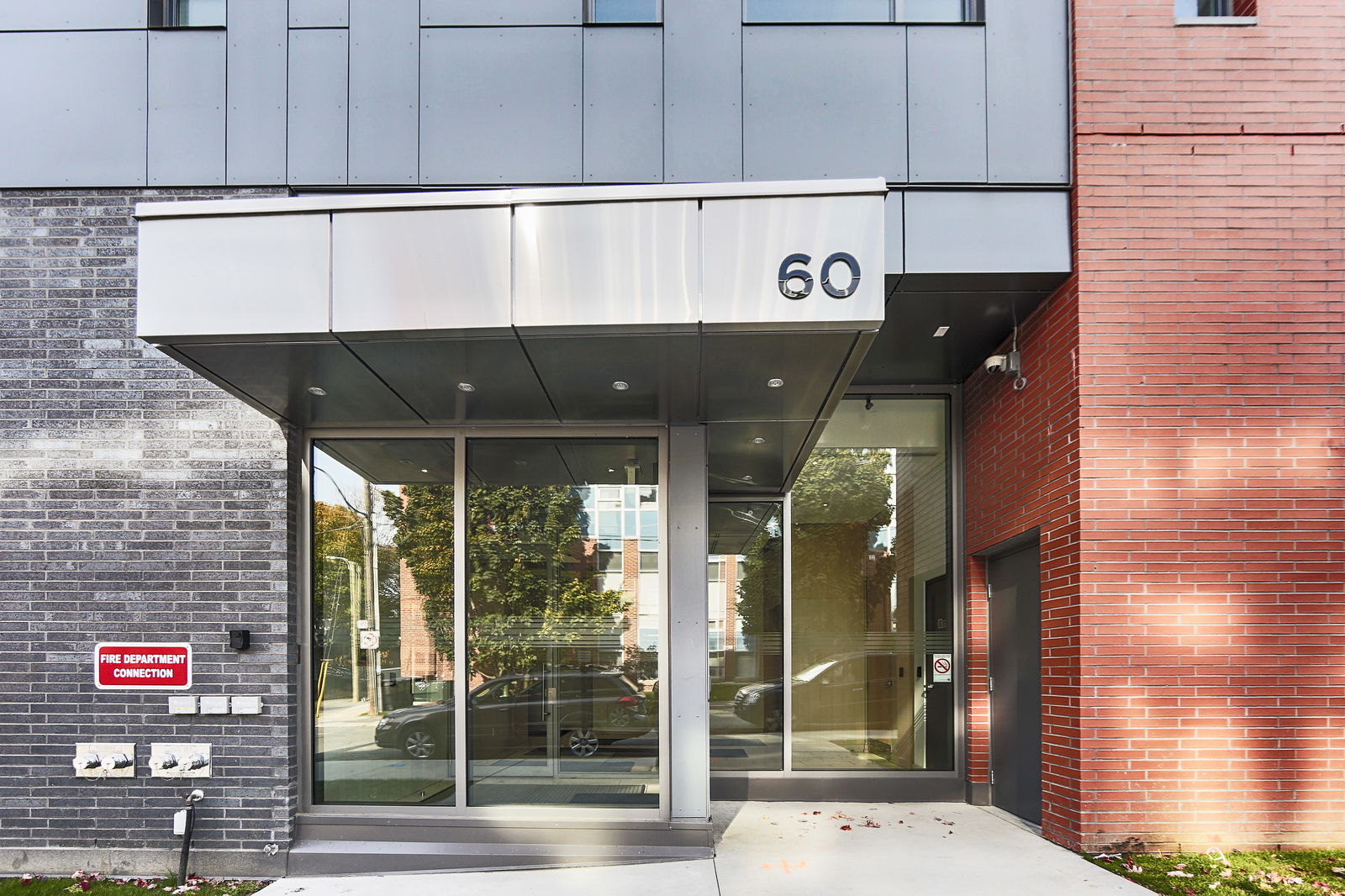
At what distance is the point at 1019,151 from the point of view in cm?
732

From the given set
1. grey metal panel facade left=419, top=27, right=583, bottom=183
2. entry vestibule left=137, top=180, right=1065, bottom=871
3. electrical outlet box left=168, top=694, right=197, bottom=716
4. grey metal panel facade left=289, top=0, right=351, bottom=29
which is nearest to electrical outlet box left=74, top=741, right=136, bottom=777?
electrical outlet box left=168, top=694, right=197, bottom=716

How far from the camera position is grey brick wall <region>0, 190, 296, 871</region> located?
6855 millimetres

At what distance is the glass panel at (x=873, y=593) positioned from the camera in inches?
361

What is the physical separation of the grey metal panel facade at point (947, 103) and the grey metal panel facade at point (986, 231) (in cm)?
19

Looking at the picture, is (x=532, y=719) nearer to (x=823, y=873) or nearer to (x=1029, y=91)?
(x=823, y=873)

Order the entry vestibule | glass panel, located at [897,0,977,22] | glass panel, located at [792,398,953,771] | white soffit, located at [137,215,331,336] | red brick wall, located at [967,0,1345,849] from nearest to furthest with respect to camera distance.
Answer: the entry vestibule
white soffit, located at [137,215,331,336]
red brick wall, located at [967,0,1345,849]
glass panel, located at [897,0,977,22]
glass panel, located at [792,398,953,771]

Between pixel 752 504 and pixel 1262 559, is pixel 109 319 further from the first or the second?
pixel 1262 559

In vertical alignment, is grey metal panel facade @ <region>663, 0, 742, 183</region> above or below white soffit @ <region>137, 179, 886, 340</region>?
above

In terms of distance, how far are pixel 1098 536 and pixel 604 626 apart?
364 cm

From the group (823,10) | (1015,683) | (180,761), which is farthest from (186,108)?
(1015,683)

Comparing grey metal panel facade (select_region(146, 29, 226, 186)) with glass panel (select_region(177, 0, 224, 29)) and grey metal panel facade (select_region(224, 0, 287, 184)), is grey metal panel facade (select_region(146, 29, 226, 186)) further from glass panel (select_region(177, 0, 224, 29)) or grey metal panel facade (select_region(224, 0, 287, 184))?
glass panel (select_region(177, 0, 224, 29))

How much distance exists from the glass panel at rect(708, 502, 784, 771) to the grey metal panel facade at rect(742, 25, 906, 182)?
11.7 ft

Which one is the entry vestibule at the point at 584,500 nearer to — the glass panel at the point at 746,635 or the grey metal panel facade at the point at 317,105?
the glass panel at the point at 746,635

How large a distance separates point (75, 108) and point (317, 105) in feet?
5.98
